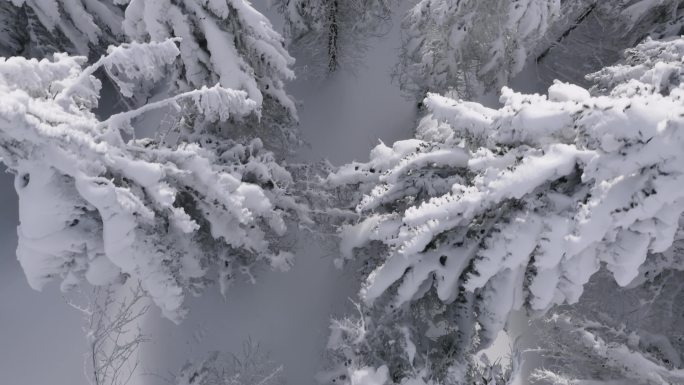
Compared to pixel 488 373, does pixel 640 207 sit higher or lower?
higher

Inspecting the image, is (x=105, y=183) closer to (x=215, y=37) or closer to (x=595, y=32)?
(x=215, y=37)

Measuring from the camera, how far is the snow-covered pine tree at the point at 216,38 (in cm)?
662

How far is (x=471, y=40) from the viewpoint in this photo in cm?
913

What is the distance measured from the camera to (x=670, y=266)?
7797 mm

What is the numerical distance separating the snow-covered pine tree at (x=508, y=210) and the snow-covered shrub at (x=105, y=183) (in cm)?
244

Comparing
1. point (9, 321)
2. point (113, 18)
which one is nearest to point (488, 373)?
point (9, 321)

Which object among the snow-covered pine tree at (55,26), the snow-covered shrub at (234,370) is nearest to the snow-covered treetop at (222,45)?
the snow-covered pine tree at (55,26)

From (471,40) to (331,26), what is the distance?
11.8 feet

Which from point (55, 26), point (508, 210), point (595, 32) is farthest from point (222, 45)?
point (595, 32)

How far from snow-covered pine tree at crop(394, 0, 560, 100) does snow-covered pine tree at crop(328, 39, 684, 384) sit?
1731mm

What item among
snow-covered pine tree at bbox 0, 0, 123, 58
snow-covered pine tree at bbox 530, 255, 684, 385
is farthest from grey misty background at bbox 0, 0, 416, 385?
snow-covered pine tree at bbox 0, 0, 123, 58

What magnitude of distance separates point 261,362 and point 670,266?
319 inches

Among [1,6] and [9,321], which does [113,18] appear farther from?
[9,321]

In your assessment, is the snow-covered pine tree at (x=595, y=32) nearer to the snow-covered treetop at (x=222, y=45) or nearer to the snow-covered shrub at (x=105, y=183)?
the snow-covered treetop at (x=222, y=45)
